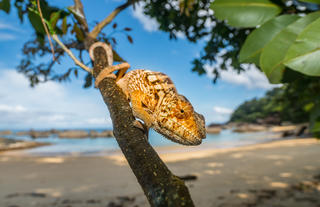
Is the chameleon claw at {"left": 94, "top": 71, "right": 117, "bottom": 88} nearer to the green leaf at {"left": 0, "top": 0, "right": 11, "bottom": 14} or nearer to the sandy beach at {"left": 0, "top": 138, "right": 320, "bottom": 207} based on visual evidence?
the green leaf at {"left": 0, "top": 0, "right": 11, "bottom": 14}

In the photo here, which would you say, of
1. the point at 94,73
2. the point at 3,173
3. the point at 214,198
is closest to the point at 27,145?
the point at 3,173

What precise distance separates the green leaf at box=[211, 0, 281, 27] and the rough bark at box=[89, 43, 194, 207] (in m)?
0.89

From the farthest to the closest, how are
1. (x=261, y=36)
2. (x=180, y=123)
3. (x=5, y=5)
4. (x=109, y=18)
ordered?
(x=109, y=18)
(x=5, y=5)
(x=261, y=36)
(x=180, y=123)

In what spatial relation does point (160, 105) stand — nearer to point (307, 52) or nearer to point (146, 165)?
point (146, 165)

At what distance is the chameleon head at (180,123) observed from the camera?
86 cm

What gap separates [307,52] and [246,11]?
1.99 feet

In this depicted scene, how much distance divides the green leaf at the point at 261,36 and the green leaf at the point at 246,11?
0.32 ft

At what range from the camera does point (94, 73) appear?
39.0 inches

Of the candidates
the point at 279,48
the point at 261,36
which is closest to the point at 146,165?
the point at 279,48

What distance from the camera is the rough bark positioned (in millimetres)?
473

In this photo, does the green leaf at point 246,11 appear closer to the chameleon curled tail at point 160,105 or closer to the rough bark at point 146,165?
the chameleon curled tail at point 160,105

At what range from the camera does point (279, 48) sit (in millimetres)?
935

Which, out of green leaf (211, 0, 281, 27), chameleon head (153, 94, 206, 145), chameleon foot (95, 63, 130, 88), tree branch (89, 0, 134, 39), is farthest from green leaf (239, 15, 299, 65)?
tree branch (89, 0, 134, 39)

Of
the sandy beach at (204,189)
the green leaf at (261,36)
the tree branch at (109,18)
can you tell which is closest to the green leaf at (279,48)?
the green leaf at (261,36)
